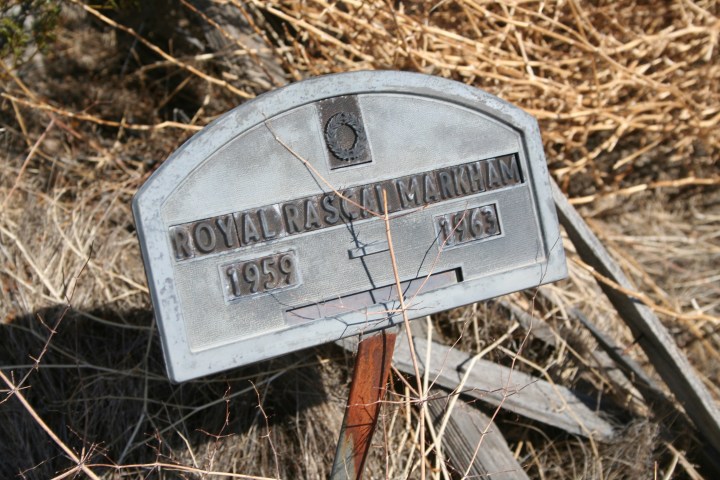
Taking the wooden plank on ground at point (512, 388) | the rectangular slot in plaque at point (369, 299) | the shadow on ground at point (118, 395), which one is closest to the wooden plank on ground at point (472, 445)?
the wooden plank on ground at point (512, 388)

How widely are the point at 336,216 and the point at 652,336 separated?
146cm

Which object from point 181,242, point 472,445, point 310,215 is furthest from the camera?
point 472,445

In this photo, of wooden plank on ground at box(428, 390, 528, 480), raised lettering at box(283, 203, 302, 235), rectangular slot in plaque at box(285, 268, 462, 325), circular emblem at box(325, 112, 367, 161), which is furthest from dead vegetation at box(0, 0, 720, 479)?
circular emblem at box(325, 112, 367, 161)

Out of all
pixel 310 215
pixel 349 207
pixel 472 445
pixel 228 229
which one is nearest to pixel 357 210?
pixel 349 207

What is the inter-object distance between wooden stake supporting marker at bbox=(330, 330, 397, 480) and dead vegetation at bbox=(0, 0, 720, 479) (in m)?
0.48

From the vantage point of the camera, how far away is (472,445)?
254cm

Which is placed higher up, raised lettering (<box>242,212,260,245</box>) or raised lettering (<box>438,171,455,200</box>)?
raised lettering (<box>242,212,260,245</box>)

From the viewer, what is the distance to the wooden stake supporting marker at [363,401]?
1968 millimetres

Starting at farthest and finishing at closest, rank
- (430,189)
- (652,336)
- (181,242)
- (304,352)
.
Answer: (304,352) → (652,336) → (430,189) → (181,242)

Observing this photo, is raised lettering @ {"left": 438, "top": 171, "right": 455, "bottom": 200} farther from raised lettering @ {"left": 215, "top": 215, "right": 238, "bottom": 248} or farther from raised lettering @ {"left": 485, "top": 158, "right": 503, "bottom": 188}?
raised lettering @ {"left": 215, "top": 215, "right": 238, "bottom": 248}

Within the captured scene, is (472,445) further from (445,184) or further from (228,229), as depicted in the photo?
(228,229)

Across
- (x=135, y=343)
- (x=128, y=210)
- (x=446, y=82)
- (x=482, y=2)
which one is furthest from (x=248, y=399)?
(x=482, y=2)

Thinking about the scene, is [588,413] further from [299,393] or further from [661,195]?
[661,195]

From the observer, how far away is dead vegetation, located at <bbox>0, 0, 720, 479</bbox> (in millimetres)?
2699
